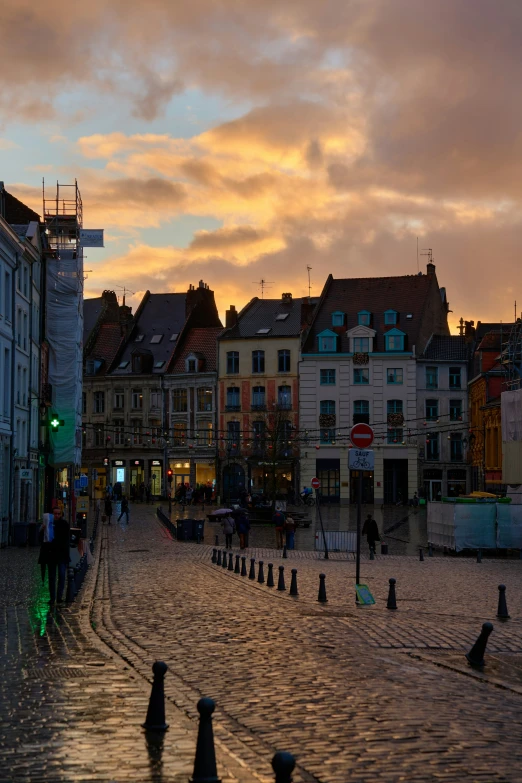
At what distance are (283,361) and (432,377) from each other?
11.8m

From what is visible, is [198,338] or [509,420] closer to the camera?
[509,420]

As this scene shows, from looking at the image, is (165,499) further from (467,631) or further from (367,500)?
(467,631)

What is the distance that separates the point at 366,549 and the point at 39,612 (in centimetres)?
2352

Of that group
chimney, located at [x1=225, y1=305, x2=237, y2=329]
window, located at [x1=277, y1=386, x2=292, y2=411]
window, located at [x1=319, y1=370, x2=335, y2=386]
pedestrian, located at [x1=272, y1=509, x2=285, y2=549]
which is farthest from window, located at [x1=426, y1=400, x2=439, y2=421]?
pedestrian, located at [x1=272, y1=509, x2=285, y2=549]

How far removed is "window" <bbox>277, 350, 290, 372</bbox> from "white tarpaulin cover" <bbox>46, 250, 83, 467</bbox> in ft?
93.0

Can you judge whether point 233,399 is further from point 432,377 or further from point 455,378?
point 455,378

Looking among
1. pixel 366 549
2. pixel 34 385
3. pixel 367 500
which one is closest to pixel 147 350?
pixel 367 500

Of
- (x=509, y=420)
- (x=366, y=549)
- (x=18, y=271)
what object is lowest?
(x=366, y=549)

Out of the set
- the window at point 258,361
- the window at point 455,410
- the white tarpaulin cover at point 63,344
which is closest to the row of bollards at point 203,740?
the white tarpaulin cover at point 63,344

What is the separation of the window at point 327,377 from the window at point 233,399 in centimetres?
753

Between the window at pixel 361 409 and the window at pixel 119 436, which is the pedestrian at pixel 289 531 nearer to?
the window at pixel 361 409

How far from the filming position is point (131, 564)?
2981cm

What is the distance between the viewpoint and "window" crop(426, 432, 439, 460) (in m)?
81.6

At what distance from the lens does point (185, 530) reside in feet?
141
